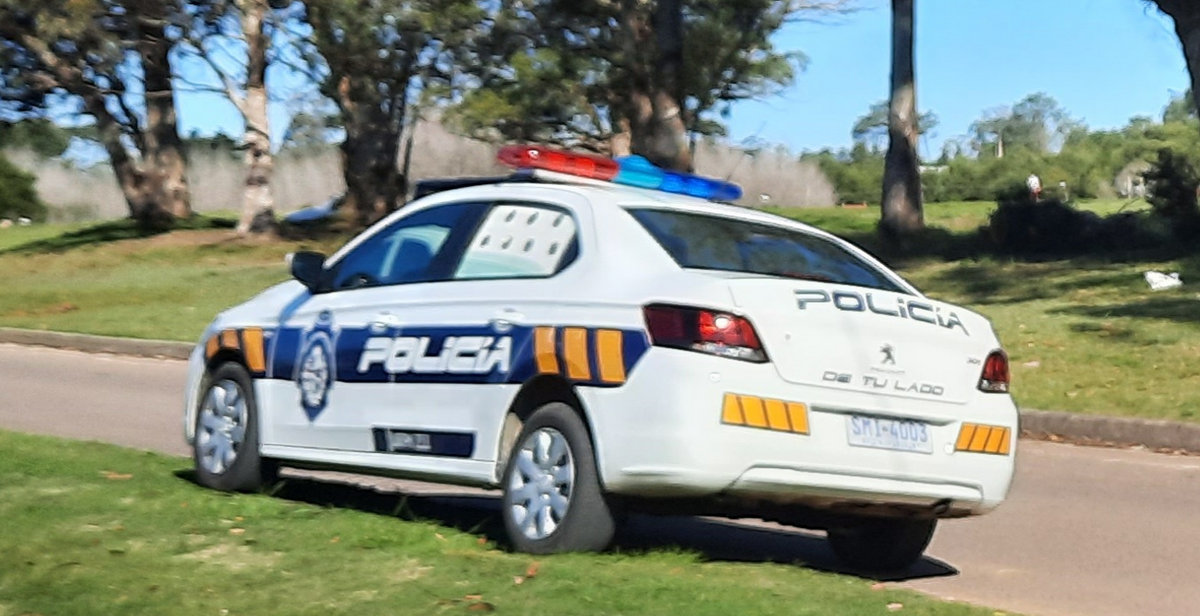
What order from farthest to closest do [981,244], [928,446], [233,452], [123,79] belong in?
[123,79] → [981,244] → [233,452] → [928,446]

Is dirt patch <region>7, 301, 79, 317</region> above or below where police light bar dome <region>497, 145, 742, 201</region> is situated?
below

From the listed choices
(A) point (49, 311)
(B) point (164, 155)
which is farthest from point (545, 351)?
(B) point (164, 155)

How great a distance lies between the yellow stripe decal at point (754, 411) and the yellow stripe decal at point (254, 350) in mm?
3037

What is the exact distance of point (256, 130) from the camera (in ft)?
127

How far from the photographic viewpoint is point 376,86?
3966 cm

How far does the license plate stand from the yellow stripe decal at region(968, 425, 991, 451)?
232 mm

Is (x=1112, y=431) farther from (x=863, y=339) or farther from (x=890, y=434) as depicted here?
(x=863, y=339)

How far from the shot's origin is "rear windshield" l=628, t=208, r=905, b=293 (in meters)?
7.12

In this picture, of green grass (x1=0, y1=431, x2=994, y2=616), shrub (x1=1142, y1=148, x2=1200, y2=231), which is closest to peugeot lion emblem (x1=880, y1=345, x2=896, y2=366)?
green grass (x1=0, y1=431, x2=994, y2=616)

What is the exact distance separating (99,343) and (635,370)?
632 inches

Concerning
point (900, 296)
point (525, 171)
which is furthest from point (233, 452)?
point (900, 296)

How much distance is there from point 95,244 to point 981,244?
22.6 meters

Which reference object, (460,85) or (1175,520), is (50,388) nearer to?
(1175,520)

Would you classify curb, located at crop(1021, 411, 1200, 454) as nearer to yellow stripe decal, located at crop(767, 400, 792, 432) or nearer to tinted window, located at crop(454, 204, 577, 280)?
tinted window, located at crop(454, 204, 577, 280)
